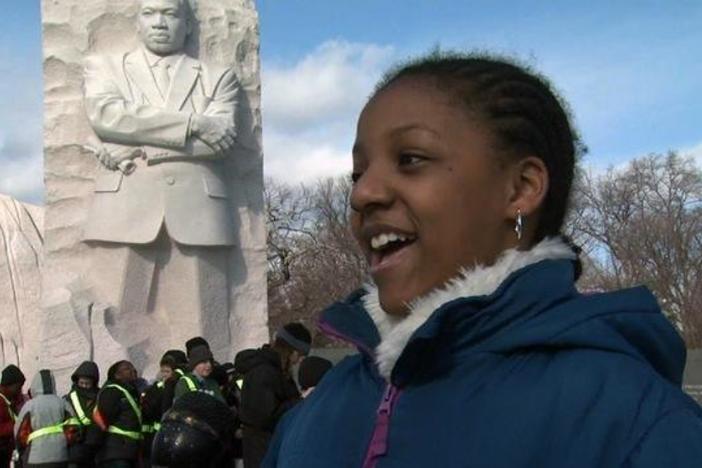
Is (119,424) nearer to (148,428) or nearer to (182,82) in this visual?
(148,428)

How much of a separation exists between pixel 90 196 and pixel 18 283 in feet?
16.4

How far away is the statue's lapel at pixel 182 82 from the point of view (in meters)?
11.0

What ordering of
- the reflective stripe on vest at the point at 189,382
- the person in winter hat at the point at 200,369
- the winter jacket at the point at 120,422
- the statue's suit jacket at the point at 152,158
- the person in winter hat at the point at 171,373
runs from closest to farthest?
the reflective stripe on vest at the point at 189,382 → the person in winter hat at the point at 200,369 → the person in winter hat at the point at 171,373 → the winter jacket at the point at 120,422 → the statue's suit jacket at the point at 152,158

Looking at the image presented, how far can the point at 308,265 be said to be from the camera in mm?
34969

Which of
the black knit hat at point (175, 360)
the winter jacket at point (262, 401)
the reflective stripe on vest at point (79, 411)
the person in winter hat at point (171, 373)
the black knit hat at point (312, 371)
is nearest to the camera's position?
the black knit hat at point (312, 371)

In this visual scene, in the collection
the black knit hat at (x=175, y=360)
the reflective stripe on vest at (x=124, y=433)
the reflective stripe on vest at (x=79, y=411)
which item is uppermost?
the black knit hat at (x=175, y=360)

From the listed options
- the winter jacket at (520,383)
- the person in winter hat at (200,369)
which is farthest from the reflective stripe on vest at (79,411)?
the winter jacket at (520,383)

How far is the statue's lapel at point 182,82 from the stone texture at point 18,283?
4805 millimetres

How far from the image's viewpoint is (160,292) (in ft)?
37.1

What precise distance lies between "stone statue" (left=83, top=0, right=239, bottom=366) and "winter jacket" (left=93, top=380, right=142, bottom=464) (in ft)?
10.9

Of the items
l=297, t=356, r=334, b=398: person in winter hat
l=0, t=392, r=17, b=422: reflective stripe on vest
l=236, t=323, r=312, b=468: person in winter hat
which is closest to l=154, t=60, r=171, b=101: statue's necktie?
l=0, t=392, r=17, b=422: reflective stripe on vest

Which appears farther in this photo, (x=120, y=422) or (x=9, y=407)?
(x=9, y=407)

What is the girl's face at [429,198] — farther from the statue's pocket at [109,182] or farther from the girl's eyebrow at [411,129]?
the statue's pocket at [109,182]

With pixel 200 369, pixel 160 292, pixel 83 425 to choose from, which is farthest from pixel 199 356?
pixel 160 292
